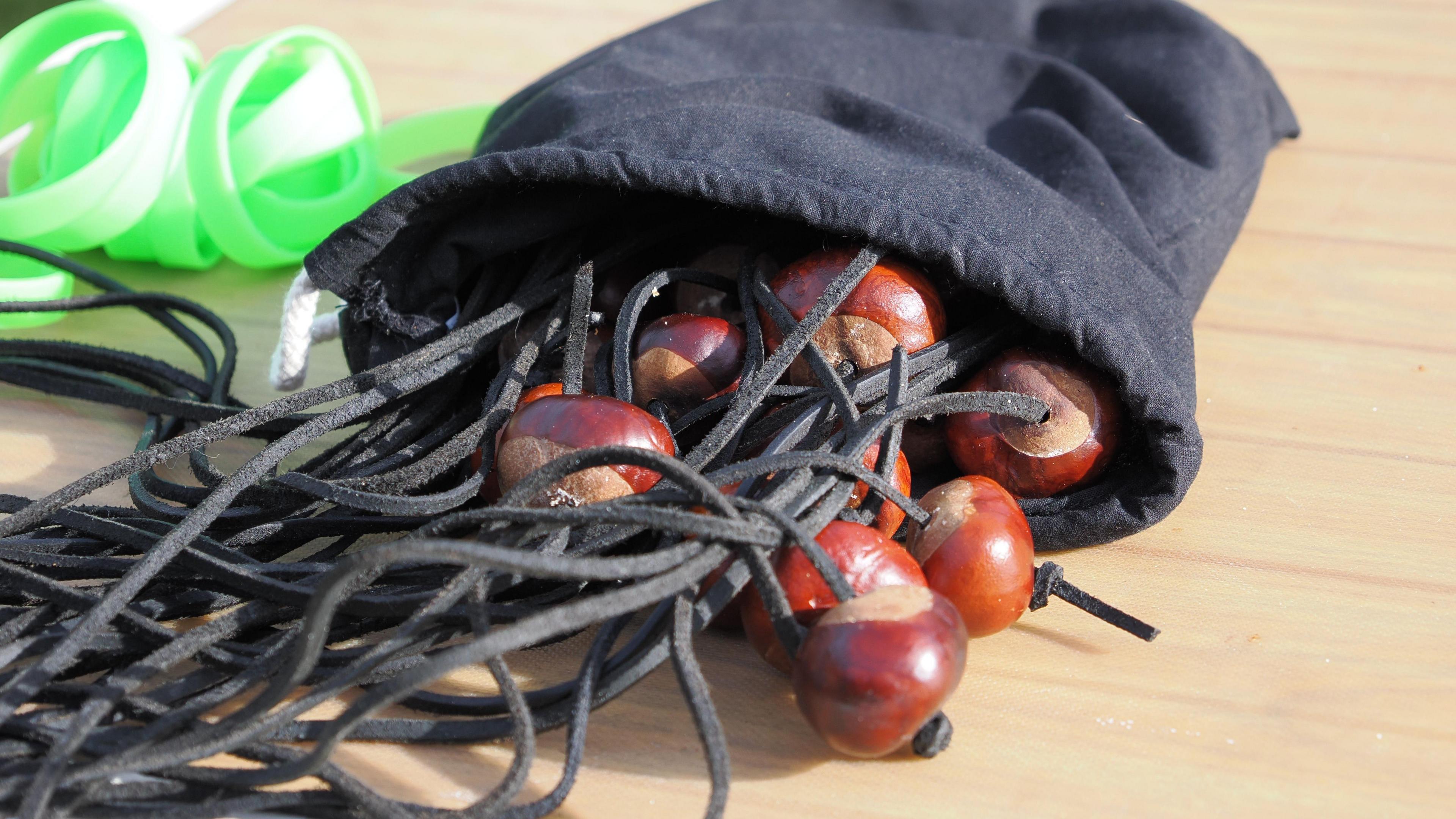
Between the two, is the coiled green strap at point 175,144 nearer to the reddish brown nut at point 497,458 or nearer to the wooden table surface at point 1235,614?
the wooden table surface at point 1235,614

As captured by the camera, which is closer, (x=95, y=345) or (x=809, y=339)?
(x=809, y=339)

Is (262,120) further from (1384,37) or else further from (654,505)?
(1384,37)

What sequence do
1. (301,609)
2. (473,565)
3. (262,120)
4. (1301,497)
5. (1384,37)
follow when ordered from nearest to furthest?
(473,565) < (301,609) < (1301,497) < (262,120) < (1384,37)

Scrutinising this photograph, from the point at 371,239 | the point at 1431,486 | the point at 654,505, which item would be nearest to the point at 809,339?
the point at 654,505

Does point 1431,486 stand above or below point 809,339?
below

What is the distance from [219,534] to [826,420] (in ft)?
1.26

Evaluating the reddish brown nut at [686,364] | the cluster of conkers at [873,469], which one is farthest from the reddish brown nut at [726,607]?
the reddish brown nut at [686,364]

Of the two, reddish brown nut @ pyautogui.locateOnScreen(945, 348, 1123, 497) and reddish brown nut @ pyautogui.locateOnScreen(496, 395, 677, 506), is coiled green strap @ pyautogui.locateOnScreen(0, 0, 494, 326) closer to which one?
reddish brown nut @ pyautogui.locateOnScreen(496, 395, 677, 506)

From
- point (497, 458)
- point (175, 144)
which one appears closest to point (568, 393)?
point (497, 458)

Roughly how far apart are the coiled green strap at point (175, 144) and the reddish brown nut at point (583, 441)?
1.68 feet

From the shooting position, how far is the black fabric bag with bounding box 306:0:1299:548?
69 cm

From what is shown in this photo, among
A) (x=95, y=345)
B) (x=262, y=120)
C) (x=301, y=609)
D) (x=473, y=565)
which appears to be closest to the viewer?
(x=473, y=565)

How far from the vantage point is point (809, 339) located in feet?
2.23

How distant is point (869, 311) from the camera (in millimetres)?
704
